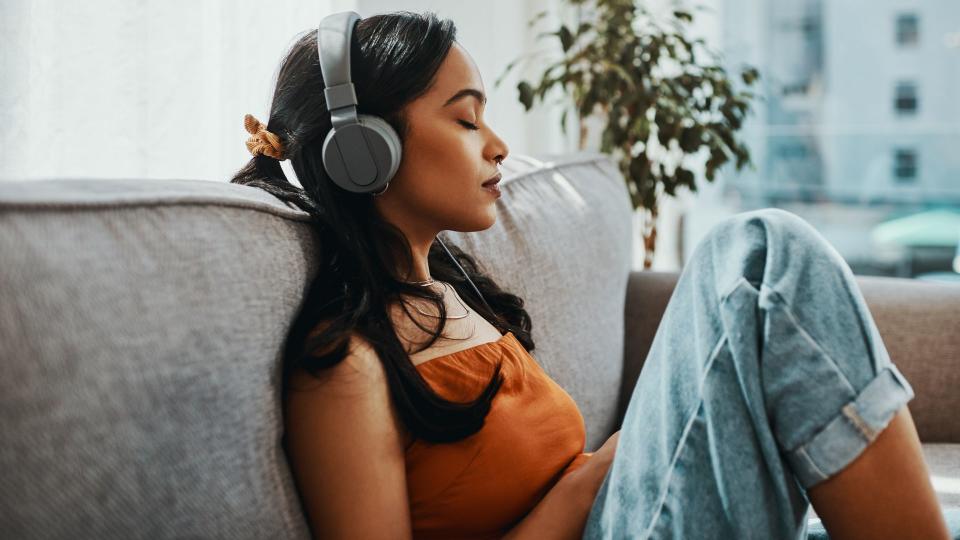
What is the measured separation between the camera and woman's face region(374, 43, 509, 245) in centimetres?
91

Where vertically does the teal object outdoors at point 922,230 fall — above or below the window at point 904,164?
below

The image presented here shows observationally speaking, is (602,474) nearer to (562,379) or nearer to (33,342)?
(562,379)

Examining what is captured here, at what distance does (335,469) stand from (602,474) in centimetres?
29

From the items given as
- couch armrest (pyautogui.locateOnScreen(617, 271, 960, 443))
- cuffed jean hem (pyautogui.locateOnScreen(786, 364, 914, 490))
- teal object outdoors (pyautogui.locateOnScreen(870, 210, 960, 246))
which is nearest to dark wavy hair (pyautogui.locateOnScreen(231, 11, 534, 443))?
cuffed jean hem (pyautogui.locateOnScreen(786, 364, 914, 490))

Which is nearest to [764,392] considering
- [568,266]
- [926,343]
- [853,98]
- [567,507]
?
[567,507]

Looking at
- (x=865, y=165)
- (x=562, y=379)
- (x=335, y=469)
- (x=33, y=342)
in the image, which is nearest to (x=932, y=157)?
(x=865, y=165)

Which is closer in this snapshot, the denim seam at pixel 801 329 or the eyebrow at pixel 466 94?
the denim seam at pixel 801 329

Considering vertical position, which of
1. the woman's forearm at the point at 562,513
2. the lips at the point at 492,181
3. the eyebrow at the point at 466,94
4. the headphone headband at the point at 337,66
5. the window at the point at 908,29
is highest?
the window at the point at 908,29

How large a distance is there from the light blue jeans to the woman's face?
0.30 meters

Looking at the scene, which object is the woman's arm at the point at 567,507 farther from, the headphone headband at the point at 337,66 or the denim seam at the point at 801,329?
the headphone headband at the point at 337,66

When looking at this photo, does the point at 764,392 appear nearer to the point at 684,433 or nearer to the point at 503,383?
the point at 684,433

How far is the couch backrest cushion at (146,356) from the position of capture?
1.80 ft

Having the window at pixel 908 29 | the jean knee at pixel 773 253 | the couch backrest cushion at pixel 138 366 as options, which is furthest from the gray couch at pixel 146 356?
the window at pixel 908 29

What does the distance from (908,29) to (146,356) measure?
9.62 ft
